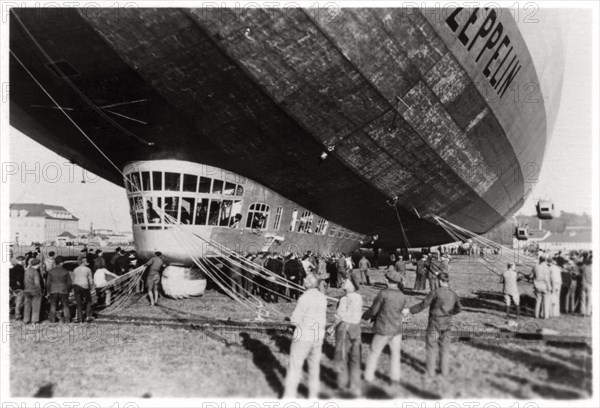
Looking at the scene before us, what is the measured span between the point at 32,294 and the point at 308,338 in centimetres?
780

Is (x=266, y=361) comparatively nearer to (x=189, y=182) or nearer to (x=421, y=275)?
(x=189, y=182)

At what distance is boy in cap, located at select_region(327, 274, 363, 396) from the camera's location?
5602mm

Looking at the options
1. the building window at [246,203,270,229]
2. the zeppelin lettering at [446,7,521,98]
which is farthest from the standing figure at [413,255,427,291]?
the zeppelin lettering at [446,7,521,98]

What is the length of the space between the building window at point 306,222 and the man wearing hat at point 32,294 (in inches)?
361

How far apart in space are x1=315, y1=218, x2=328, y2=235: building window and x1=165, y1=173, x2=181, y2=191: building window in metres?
6.50

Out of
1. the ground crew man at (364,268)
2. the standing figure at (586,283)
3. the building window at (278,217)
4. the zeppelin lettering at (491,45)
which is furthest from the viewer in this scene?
the ground crew man at (364,268)

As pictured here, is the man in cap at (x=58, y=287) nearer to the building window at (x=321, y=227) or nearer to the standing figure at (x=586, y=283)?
the building window at (x=321, y=227)

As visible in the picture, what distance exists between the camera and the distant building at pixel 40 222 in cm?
6612

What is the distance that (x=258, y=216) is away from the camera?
48.9ft

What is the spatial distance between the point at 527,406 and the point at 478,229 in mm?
20618

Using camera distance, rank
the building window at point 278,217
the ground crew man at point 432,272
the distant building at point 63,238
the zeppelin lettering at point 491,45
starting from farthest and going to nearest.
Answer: the distant building at point 63,238 < the building window at point 278,217 < the ground crew man at point 432,272 < the zeppelin lettering at point 491,45

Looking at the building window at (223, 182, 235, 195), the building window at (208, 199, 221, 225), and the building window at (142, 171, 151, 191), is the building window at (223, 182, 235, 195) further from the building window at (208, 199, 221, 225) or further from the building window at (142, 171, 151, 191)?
the building window at (142, 171, 151, 191)

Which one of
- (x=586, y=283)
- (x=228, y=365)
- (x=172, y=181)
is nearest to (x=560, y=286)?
(x=586, y=283)

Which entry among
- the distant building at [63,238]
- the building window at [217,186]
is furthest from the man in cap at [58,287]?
the distant building at [63,238]
